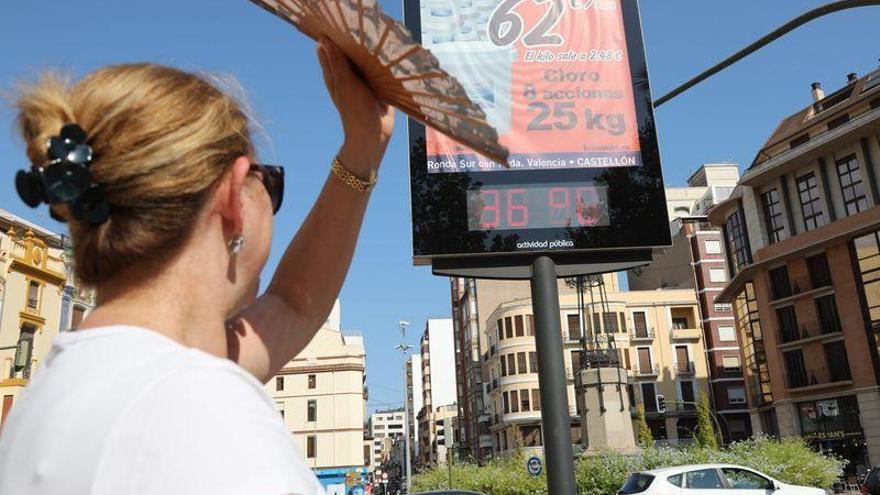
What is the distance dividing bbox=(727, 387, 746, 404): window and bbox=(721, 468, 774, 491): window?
48441mm

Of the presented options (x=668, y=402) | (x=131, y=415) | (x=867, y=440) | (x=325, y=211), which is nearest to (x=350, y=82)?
(x=325, y=211)

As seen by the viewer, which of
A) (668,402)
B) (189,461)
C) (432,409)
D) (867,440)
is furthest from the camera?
(432,409)

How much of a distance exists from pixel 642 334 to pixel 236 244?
62.5m

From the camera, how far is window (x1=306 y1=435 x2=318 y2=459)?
5503 cm

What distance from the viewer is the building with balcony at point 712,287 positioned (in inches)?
2302

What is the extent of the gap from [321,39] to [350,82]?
0.11 metres

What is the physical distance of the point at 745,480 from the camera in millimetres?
14195

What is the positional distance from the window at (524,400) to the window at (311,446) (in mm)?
16871

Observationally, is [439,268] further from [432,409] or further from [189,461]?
[432,409]

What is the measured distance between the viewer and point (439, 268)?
19.5ft

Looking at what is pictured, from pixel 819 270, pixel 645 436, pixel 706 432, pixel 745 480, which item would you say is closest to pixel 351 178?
pixel 745 480

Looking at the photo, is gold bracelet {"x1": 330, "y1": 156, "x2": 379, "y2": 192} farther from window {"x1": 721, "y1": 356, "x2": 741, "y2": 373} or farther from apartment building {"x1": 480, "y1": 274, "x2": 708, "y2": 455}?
window {"x1": 721, "y1": 356, "x2": 741, "y2": 373}

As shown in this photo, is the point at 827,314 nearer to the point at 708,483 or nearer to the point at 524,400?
the point at 524,400

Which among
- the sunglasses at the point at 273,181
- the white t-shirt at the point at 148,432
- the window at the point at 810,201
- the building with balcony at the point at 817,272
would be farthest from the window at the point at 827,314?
the white t-shirt at the point at 148,432
